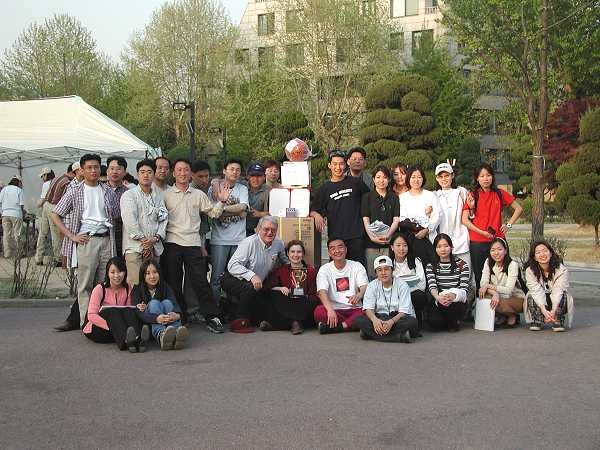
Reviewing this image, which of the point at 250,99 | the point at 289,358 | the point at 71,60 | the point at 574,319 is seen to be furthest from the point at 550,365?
the point at 71,60

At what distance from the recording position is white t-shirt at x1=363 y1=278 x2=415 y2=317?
8750mm

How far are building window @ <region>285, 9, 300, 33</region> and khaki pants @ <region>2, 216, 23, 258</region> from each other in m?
27.6

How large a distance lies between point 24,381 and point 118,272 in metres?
2.00

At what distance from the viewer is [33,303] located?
11430 mm

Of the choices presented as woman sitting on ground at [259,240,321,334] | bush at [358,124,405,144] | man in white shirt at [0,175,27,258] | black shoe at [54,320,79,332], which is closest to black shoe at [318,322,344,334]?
woman sitting on ground at [259,240,321,334]

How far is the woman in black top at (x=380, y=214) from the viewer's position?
32.1 feet

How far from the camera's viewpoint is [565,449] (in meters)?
4.79

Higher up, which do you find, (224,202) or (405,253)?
(224,202)

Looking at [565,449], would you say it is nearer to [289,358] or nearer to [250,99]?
[289,358]

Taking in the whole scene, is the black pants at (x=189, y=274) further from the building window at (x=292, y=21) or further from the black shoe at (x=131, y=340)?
the building window at (x=292, y=21)

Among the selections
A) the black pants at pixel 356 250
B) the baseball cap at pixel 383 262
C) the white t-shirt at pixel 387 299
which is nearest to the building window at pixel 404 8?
the black pants at pixel 356 250

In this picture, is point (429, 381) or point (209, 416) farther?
point (429, 381)

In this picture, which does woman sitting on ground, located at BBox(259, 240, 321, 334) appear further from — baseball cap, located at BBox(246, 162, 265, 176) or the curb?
the curb

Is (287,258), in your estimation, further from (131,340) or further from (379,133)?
(379,133)
